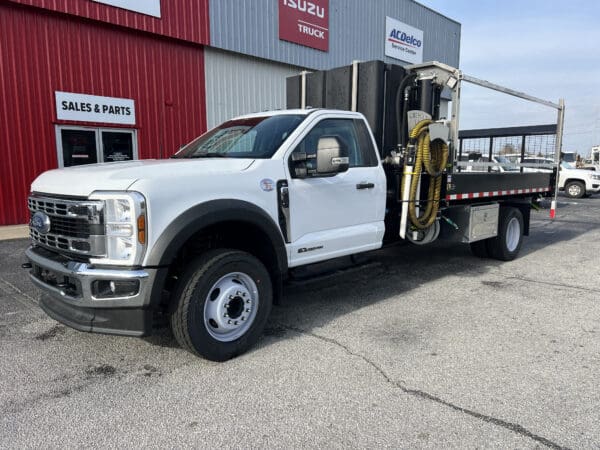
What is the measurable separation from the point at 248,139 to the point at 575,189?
20.5 metres

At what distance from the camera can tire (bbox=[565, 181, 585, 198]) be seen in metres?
20.4

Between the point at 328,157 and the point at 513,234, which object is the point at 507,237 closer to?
the point at 513,234

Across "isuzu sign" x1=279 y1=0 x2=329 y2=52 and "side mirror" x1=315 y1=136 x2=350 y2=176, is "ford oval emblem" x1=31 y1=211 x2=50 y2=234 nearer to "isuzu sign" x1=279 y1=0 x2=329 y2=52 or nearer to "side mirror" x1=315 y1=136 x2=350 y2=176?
"side mirror" x1=315 y1=136 x2=350 y2=176

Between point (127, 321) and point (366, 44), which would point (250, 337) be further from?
point (366, 44)

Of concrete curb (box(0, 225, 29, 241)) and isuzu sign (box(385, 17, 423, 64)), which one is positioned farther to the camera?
isuzu sign (box(385, 17, 423, 64))

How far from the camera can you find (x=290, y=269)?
447cm

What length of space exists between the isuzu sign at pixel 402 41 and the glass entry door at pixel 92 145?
1103 cm

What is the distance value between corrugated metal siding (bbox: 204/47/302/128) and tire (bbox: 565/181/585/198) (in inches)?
553

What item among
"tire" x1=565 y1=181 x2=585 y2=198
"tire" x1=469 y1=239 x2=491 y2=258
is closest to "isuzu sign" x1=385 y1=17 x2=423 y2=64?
"tire" x1=565 y1=181 x2=585 y2=198

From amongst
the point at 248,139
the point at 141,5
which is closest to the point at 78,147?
the point at 141,5

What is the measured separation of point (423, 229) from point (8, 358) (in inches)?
177

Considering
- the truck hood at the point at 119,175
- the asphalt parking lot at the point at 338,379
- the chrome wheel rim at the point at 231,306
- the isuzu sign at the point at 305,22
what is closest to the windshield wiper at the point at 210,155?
the truck hood at the point at 119,175

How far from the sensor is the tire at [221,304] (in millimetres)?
3428

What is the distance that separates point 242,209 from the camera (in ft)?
11.9
